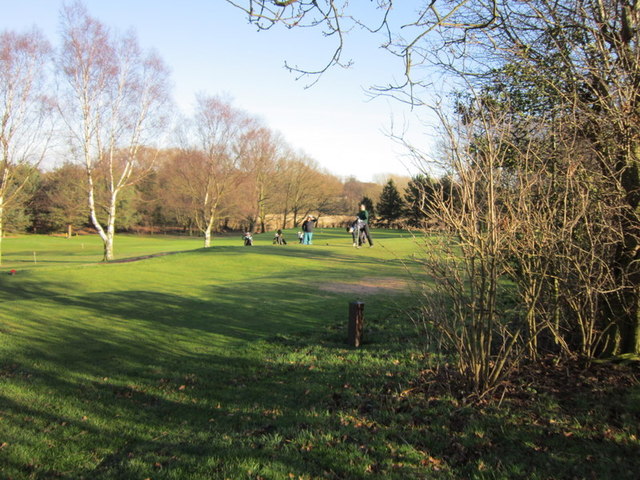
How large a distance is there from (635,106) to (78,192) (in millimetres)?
46073

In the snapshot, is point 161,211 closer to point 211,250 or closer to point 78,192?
point 78,192

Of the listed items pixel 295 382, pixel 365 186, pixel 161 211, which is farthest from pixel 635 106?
pixel 365 186

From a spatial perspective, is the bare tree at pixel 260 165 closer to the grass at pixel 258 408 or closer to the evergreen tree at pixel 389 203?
the evergreen tree at pixel 389 203

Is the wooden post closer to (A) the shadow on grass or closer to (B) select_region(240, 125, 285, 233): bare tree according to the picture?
(A) the shadow on grass

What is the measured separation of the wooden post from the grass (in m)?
0.17

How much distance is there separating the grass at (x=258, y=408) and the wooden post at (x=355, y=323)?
0.17 m

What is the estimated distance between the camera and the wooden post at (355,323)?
7.05 m

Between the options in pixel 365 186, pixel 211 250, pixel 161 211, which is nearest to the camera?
pixel 211 250

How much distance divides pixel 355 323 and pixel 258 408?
2.64 meters

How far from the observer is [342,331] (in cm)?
798

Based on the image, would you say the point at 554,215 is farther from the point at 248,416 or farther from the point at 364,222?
the point at 364,222

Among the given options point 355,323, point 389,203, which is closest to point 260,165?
point 389,203

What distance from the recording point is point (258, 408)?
16.0ft

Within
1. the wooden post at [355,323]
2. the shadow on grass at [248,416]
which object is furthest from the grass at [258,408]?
the wooden post at [355,323]
